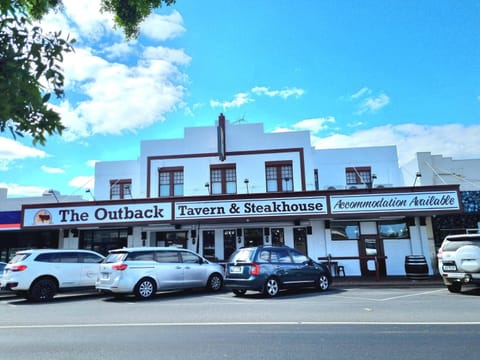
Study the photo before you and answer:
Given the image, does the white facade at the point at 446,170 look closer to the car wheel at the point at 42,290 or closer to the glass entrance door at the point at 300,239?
the glass entrance door at the point at 300,239

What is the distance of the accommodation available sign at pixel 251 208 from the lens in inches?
703

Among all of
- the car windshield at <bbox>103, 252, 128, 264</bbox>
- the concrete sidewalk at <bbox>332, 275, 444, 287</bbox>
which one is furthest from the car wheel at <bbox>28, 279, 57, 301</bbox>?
the concrete sidewalk at <bbox>332, 275, 444, 287</bbox>

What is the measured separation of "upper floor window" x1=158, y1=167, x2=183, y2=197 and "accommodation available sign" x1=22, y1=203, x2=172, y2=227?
3592mm

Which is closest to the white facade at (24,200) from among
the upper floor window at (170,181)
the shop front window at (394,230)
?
the upper floor window at (170,181)

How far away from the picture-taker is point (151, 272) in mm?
12633

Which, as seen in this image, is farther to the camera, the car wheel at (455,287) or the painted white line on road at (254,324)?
the car wheel at (455,287)

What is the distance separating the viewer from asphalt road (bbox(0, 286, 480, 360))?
19.1 ft

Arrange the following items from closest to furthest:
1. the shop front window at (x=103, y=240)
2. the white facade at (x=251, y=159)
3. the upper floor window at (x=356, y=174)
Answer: the shop front window at (x=103, y=240)
the white facade at (x=251, y=159)
the upper floor window at (x=356, y=174)

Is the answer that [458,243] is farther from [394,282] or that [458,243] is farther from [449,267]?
[394,282]

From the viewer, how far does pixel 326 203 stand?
58.5 feet

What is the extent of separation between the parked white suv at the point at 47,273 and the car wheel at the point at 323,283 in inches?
334

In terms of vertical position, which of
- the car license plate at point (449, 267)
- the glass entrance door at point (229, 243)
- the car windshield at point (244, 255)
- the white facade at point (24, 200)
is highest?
the white facade at point (24, 200)

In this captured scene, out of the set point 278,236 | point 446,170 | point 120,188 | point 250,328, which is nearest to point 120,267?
point 250,328

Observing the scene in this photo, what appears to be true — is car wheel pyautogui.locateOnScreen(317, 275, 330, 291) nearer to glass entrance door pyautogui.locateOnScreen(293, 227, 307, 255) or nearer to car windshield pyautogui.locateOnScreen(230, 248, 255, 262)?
car windshield pyautogui.locateOnScreen(230, 248, 255, 262)
